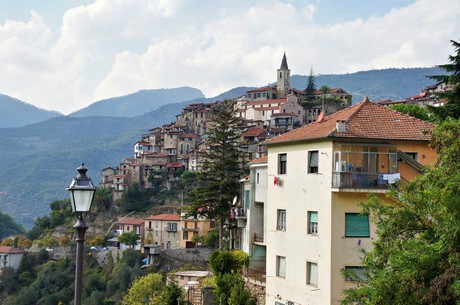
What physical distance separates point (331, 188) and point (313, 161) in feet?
5.26

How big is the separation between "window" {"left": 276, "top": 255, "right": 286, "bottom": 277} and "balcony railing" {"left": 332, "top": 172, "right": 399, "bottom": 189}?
4.35 metres

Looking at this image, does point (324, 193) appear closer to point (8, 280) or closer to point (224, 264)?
point (224, 264)

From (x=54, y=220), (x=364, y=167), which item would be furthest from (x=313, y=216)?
(x=54, y=220)

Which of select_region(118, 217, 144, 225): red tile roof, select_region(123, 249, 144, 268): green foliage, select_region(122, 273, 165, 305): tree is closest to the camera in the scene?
select_region(122, 273, 165, 305): tree

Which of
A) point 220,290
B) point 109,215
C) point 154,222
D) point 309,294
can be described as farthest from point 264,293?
point 109,215

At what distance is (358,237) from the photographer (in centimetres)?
2194

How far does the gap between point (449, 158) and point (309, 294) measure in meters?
9.31

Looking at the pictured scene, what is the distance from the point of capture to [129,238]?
91062 mm

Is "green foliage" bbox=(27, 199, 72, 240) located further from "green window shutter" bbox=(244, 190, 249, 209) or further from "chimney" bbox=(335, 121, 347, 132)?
"chimney" bbox=(335, 121, 347, 132)

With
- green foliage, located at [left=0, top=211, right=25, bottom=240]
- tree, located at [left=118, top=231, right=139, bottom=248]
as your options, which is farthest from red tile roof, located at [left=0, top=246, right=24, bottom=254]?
green foliage, located at [left=0, top=211, right=25, bottom=240]

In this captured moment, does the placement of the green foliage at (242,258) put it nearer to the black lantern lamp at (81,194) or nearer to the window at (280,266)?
the window at (280,266)

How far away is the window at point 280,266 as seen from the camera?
24.7 meters

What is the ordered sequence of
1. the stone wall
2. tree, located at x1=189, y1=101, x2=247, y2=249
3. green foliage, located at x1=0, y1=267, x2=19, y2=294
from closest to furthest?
1. tree, located at x1=189, y1=101, x2=247, y2=249
2. the stone wall
3. green foliage, located at x1=0, y1=267, x2=19, y2=294

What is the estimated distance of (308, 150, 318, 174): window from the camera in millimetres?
23031
